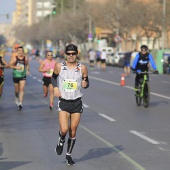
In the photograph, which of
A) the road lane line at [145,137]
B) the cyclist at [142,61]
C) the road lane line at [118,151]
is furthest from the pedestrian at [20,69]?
the road lane line at [145,137]

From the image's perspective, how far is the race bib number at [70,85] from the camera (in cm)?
1036

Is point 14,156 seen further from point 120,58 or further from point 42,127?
point 120,58

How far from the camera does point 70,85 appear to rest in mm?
10359

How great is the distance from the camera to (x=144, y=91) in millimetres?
20891

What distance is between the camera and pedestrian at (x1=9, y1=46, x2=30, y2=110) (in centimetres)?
1933

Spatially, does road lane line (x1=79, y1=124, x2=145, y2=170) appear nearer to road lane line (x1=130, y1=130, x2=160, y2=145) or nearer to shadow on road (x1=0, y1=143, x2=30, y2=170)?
road lane line (x1=130, y1=130, x2=160, y2=145)

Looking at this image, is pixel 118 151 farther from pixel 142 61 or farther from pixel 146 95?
pixel 142 61

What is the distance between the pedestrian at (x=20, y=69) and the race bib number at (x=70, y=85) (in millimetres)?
8800

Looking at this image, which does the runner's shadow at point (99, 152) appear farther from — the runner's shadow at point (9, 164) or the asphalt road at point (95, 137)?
the runner's shadow at point (9, 164)

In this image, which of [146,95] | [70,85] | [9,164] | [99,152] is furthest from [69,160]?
[146,95]

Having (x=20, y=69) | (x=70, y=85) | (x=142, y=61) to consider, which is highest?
(x=70, y=85)

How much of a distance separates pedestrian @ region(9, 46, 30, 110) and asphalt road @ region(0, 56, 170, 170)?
0.51 m

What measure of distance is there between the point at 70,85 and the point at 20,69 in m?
9.22

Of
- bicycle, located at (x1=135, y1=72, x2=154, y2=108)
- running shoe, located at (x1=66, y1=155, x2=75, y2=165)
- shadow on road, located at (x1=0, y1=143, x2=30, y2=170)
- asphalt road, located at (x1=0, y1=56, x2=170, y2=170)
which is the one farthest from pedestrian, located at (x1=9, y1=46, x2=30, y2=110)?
running shoe, located at (x1=66, y1=155, x2=75, y2=165)
